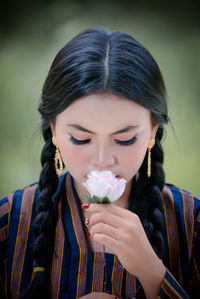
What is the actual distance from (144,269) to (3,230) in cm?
57

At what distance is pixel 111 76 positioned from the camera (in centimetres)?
126

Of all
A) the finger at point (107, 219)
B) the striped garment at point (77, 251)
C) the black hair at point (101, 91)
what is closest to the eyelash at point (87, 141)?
the black hair at point (101, 91)

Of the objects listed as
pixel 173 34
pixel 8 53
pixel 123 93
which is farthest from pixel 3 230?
pixel 173 34

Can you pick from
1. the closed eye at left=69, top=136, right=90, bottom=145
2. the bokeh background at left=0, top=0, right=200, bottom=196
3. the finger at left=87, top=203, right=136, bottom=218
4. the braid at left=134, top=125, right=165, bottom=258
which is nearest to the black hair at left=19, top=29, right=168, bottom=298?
the braid at left=134, top=125, right=165, bottom=258

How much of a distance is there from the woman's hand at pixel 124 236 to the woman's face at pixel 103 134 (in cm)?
14

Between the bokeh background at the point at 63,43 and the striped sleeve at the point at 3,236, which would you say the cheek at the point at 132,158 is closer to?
the striped sleeve at the point at 3,236

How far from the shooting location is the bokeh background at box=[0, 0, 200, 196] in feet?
7.06

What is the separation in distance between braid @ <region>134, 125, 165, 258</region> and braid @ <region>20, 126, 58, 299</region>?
1.07 feet

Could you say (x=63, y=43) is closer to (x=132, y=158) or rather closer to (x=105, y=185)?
(x=132, y=158)

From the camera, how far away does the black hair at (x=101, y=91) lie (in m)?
1.26

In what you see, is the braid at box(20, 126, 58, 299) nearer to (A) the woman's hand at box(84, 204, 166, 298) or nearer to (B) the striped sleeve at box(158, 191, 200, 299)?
(A) the woman's hand at box(84, 204, 166, 298)

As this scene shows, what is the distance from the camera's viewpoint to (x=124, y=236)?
121 cm

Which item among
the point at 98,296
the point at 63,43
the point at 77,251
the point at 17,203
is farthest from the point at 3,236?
the point at 63,43

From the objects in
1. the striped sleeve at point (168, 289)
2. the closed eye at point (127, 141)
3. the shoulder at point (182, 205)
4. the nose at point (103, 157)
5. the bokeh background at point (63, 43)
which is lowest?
the striped sleeve at point (168, 289)
